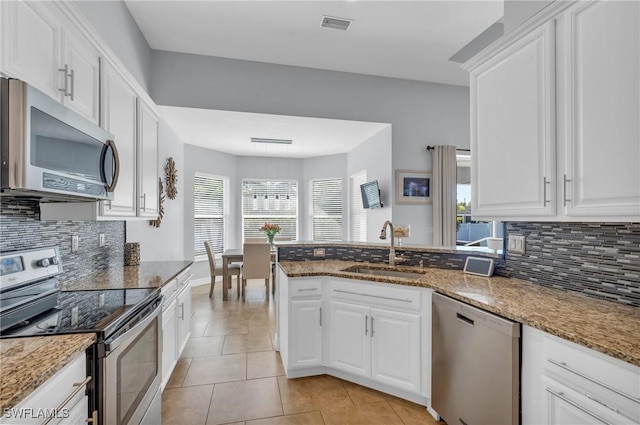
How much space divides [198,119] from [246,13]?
5.52 ft

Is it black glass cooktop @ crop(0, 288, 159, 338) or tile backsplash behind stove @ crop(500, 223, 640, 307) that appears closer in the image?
black glass cooktop @ crop(0, 288, 159, 338)

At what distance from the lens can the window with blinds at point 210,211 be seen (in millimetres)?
5914

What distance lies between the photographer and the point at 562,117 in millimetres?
1488

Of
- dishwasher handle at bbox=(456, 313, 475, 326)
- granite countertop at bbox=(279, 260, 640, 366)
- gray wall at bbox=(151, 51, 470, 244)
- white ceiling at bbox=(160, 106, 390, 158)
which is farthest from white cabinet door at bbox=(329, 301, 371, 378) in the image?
white ceiling at bbox=(160, 106, 390, 158)

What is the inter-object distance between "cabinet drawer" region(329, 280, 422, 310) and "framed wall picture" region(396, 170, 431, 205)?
227 centimetres

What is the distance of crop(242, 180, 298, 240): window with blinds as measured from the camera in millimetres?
6793

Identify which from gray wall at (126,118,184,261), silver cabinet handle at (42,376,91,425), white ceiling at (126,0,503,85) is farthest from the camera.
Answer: gray wall at (126,118,184,261)

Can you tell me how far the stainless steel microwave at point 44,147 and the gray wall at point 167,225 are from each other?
1729mm

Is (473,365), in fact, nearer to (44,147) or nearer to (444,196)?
(44,147)

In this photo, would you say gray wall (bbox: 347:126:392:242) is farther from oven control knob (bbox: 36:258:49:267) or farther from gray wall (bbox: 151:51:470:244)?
oven control knob (bbox: 36:258:49:267)

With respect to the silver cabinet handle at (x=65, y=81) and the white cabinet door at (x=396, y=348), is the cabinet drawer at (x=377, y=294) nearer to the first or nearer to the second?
the white cabinet door at (x=396, y=348)

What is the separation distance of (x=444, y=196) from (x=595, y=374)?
11.3ft

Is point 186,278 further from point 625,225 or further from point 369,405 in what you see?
point 625,225

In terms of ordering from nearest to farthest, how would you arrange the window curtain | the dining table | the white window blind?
the window curtain < the dining table < the white window blind
